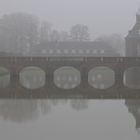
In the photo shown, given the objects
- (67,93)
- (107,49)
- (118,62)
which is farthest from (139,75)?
(107,49)

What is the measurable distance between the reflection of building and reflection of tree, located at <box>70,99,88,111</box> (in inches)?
82.3

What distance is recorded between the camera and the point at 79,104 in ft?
54.5

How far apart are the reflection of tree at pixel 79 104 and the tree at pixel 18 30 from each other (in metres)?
→ 40.3

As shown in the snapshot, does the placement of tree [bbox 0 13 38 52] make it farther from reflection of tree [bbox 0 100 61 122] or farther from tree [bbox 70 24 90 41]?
reflection of tree [bbox 0 100 61 122]

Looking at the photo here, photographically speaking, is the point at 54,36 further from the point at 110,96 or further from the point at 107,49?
the point at 110,96

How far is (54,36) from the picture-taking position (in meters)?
75.6

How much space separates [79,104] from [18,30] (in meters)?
42.4

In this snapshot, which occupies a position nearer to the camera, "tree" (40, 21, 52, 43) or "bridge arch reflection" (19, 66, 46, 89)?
"bridge arch reflection" (19, 66, 46, 89)

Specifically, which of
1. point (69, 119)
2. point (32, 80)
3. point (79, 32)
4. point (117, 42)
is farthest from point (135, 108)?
point (117, 42)

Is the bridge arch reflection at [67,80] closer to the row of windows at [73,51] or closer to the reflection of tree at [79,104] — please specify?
the reflection of tree at [79,104]

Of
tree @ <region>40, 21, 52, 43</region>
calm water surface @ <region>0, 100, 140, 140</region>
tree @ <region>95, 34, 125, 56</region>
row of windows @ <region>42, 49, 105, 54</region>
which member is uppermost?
tree @ <region>40, 21, 52, 43</region>

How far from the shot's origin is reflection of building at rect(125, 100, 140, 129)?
13.2 m

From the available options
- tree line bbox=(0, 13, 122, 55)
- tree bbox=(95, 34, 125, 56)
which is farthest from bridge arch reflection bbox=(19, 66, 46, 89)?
tree bbox=(95, 34, 125, 56)

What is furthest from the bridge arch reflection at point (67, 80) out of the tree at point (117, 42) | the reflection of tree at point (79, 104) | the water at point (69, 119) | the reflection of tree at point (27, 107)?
the tree at point (117, 42)
